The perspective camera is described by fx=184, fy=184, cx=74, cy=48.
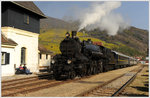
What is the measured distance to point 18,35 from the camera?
1984 cm

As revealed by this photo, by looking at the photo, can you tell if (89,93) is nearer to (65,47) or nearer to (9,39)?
(65,47)

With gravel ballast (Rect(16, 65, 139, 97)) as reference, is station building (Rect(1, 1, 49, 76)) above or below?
above

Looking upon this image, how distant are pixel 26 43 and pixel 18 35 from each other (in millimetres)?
1624

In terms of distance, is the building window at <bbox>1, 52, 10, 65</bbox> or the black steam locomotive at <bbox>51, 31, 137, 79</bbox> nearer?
the black steam locomotive at <bbox>51, 31, 137, 79</bbox>

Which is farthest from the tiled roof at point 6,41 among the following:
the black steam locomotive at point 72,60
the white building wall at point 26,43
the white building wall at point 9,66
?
the black steam locomotive at point 72,60

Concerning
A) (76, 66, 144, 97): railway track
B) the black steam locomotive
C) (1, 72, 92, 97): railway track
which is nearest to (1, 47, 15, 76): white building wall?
(1, 72, 92, 97): railway track

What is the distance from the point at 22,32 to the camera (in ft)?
66.8

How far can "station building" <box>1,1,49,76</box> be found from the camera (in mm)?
17595

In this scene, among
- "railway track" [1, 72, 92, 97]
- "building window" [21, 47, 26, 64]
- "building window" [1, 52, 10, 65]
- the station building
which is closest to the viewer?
"railway track" [1, 72, 92, 97]

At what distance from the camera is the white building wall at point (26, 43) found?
18.9 meters

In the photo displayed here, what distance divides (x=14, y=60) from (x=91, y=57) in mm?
7944

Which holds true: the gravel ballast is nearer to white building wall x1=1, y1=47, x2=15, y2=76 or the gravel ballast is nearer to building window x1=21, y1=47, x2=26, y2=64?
white building wall x1=1, y1=47, x2=15, y2=76

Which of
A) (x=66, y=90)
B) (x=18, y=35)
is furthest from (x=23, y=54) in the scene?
(x=66, y=90)

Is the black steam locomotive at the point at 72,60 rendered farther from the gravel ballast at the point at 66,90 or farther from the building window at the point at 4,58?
the building window at the point at 4,58
